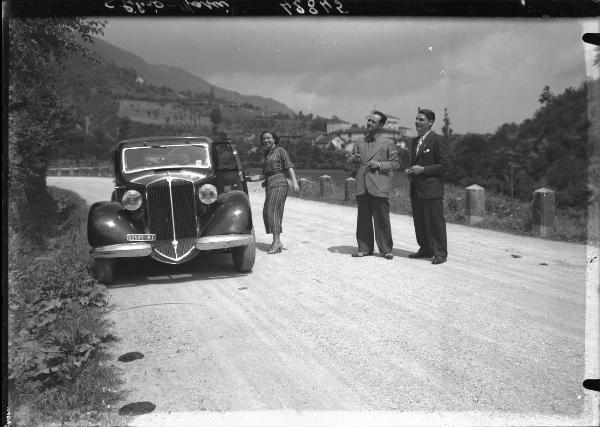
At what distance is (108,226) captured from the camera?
5.98 meters

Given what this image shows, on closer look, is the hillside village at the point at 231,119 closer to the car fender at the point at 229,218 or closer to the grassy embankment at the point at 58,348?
the car fender at the point at 229,218

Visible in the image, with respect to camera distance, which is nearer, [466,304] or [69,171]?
[466,304]

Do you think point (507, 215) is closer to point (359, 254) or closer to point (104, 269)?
point (359, 254)

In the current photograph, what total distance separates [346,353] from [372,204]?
3945mm

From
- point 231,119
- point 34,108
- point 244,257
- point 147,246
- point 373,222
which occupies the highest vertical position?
point 231,119

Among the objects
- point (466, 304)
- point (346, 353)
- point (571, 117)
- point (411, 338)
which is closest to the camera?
point (346, 353)

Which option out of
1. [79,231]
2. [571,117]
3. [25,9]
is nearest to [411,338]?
[25,9]

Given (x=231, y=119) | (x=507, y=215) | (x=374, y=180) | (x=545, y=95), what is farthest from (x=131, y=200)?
(x=545, y=95)

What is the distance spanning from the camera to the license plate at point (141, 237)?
5.97m

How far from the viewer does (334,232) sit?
994 cm

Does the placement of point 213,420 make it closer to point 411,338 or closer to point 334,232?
point 411,338

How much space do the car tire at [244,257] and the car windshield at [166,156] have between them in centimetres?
158

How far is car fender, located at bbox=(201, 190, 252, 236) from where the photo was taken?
20.6 ft

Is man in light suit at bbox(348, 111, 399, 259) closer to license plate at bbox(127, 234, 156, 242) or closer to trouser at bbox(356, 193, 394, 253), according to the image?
trouser at bbox(356, 193, 394, 253)
